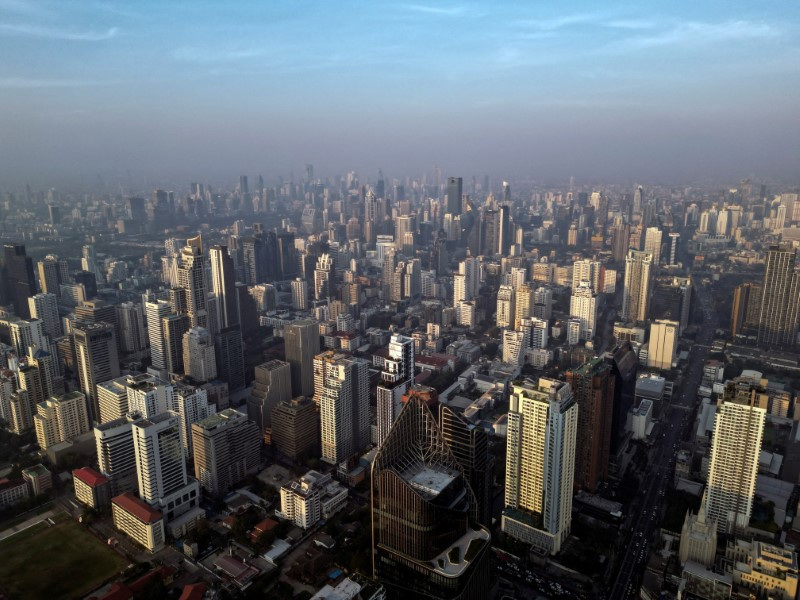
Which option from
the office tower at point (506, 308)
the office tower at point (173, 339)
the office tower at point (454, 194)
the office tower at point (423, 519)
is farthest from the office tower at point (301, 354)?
the office tower at point (454, 194)

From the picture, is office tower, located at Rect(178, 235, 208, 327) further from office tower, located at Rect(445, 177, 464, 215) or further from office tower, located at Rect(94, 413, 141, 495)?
office tower, located at Rect(445, 177, 464, 215)

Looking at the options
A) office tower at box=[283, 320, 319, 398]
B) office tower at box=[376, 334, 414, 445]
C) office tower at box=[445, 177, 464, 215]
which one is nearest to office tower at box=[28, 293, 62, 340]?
office tower at box=[283, 320, 319, 398]

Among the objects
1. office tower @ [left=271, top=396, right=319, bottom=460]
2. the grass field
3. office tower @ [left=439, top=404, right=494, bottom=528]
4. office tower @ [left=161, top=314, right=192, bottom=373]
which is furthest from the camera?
office tower @ [left=161, top=314, right=192, bottom=373]

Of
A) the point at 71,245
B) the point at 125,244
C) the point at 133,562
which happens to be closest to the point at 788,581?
the point at 133,562

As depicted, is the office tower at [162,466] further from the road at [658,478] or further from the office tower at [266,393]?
the road at [658,478]

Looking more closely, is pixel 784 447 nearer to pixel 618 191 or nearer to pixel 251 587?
pixel 251 587

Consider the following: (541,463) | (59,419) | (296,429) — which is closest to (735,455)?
(541,463)
